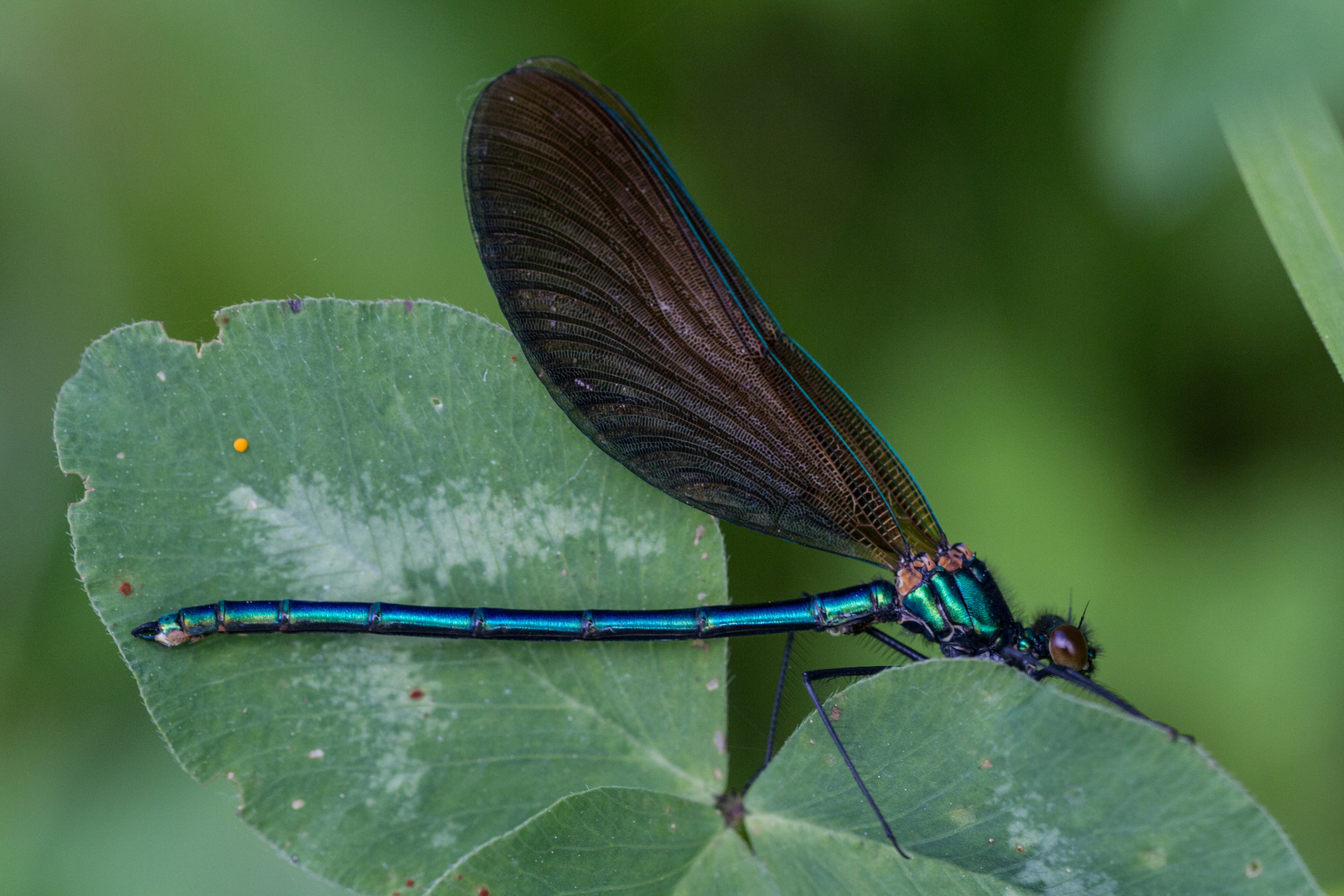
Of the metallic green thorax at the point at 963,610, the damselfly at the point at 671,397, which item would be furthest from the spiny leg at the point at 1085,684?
the metallic green thorax at the point at 963,610

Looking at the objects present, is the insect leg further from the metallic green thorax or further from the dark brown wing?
the dark brown wing

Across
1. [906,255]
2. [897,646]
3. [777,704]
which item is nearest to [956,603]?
[897,646]

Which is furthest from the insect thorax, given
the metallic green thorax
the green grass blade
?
the green grass blade

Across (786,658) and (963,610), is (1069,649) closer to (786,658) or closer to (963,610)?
(963,610)

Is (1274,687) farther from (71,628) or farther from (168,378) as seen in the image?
(71,628)

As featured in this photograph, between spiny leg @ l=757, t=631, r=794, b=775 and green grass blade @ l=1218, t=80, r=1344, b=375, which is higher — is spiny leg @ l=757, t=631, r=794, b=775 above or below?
below

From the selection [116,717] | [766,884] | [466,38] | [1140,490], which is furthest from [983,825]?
[466,38]

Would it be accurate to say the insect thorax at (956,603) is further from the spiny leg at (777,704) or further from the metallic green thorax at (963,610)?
the spiny leg at (777,704)
